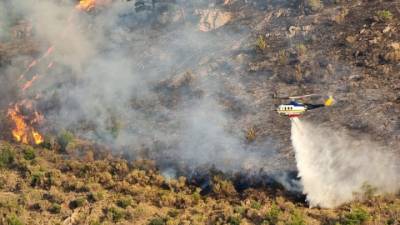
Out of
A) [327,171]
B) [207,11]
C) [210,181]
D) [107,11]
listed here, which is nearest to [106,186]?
[210,181]

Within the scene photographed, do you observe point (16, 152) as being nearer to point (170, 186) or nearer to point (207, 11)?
point (170, 186)

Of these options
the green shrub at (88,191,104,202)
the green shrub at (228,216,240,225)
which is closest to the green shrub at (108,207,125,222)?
the green shrub at (88,191,104,202)

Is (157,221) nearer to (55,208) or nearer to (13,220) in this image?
(55,208)

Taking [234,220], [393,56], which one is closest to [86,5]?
[393,56]

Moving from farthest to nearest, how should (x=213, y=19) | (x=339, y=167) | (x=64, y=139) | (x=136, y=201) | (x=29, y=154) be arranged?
(x=213, y=19) → (x=64, y=139) → (x=29, y=154) → (x=339, y=167) → (x=136, y=201)

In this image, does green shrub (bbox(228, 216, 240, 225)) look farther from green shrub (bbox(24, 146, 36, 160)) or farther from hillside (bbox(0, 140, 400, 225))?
green shrub (bbox(24, 146, 36, 160))

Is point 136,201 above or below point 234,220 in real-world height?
above

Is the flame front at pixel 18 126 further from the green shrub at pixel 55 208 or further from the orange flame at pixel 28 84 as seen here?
the green shrub at pixel 55 208
